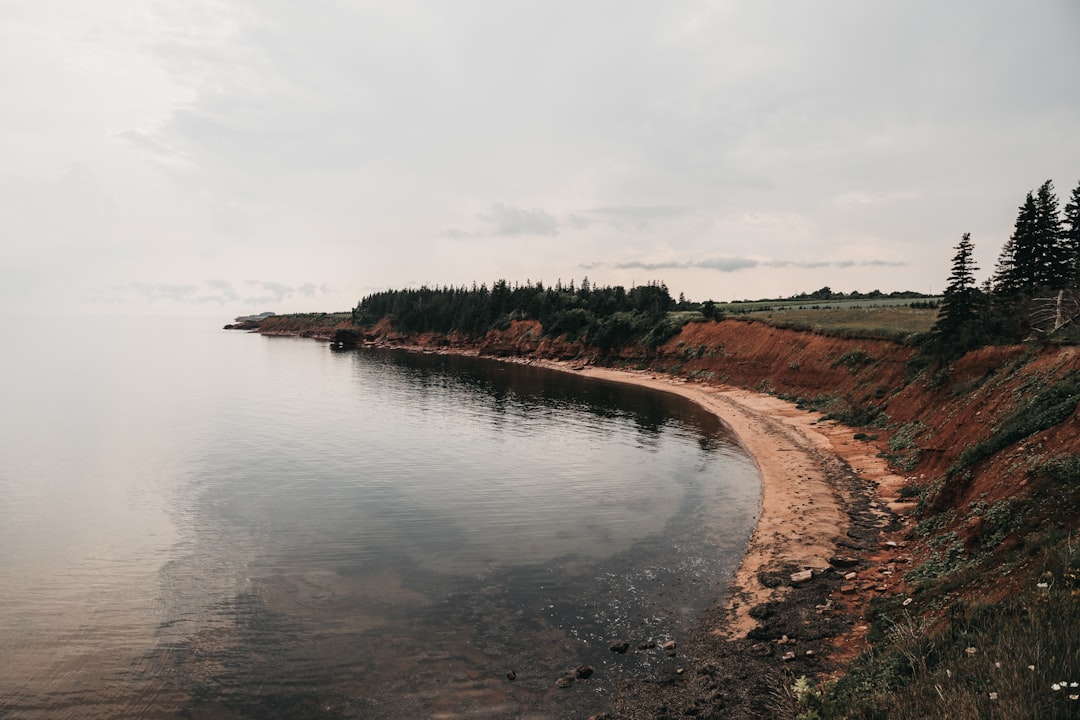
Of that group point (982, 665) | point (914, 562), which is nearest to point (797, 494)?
point (914, 562)

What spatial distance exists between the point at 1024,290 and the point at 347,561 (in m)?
57.3

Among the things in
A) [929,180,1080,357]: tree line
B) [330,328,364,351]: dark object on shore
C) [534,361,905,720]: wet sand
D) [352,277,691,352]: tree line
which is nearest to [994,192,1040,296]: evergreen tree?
[929,180,1080,357]: tree line

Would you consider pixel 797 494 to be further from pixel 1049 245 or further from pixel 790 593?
pixel 1049 245

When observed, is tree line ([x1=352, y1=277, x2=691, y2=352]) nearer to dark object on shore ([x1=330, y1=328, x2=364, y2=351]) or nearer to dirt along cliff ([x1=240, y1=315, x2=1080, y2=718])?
dark object on shore ([x1=330, y1=328, x2=364, y2=351])

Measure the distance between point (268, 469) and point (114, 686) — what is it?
2204 cm

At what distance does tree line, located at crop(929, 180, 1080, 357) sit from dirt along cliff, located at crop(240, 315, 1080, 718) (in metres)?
2.64

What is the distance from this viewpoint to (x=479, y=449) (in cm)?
4116

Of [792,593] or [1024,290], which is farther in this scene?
[1024,290]

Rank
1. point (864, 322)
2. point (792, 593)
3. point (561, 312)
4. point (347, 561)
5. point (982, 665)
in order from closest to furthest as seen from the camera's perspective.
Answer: point (982, 665)
point (792, 593)
point (347, 561)
point (864, 322)
point (561, 312)

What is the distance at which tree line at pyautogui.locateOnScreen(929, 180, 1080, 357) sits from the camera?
35594mm

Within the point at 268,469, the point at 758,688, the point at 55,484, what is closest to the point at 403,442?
the point at 268,469

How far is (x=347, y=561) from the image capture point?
21.3 meters

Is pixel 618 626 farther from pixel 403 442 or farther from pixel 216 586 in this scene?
pixel 403 442

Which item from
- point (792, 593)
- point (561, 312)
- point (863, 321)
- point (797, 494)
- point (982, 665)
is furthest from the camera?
point (561, 312)
